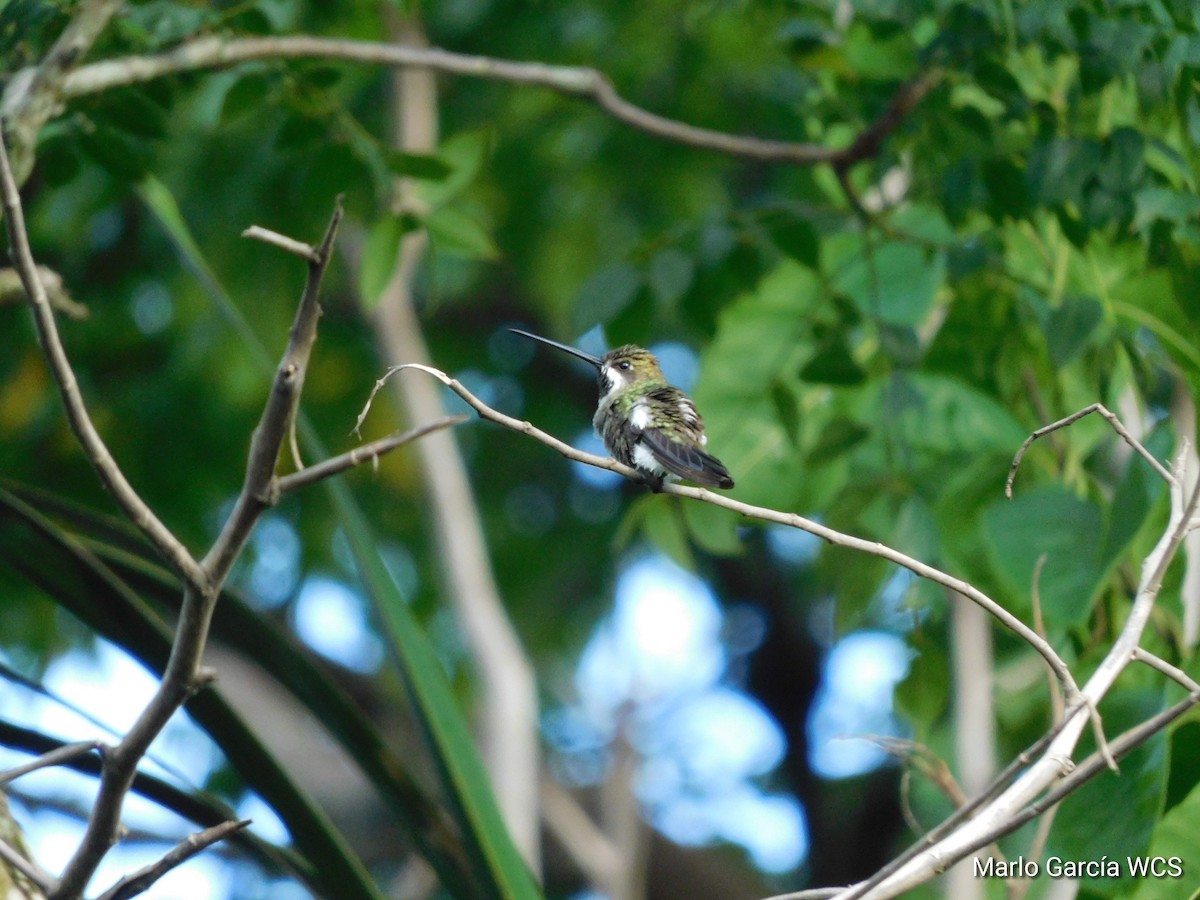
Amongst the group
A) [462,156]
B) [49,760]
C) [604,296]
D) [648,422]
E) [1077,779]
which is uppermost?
[462,156]

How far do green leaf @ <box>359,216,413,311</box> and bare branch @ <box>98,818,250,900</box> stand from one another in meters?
2.08

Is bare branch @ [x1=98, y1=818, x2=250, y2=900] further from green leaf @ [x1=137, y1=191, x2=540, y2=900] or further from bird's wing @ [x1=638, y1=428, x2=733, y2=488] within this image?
bird's wing @ [x1=638, y1=428, x2=733, y2=488]

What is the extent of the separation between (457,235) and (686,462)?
3.88 feet

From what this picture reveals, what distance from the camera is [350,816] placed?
7832 millimetres

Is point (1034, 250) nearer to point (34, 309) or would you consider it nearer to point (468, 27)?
point (34, 309)

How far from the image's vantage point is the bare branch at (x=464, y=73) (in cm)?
313

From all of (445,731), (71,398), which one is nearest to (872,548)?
(71,398)

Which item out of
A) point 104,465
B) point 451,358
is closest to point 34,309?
point 104,465

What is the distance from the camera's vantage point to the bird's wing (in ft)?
9.61

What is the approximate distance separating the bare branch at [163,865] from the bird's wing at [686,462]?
4.73 feet

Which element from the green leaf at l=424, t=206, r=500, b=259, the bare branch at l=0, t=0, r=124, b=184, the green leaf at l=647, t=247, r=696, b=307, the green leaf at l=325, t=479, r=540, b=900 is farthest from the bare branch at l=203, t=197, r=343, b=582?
the green leaf at l=647, t=247, r=696, b=307

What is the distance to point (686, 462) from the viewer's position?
306cm

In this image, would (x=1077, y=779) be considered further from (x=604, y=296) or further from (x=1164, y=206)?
(x=604, y=296)

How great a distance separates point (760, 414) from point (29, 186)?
2.43 meters
